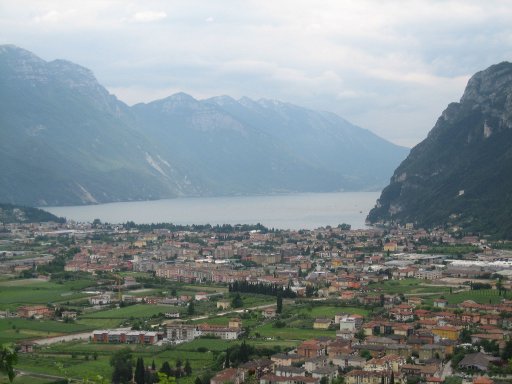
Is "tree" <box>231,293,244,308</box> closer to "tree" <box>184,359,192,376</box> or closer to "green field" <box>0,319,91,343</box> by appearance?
"green field" <box>0,319,91,343</box>

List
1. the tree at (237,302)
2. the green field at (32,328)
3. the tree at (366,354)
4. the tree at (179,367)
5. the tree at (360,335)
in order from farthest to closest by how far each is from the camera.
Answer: the tree at (237,302) < the green field at (32,328) < the tree at (360,335) < the tree at (366,354) < the tree at (179,367)

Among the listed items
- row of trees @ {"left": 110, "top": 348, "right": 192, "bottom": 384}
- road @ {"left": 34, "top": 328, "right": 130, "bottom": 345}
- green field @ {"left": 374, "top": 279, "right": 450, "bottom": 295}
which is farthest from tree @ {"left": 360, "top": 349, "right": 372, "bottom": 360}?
green field @ {"left": 374, "top": 279, "right": 450, "bottom": 295}

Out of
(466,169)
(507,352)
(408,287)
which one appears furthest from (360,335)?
(466,169)

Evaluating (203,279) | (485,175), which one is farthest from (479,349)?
(485,175)

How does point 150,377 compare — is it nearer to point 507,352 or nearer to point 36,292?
point 507,352

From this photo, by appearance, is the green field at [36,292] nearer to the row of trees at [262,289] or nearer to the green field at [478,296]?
the row of trees at [262,289]

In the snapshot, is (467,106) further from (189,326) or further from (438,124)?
(189,326)

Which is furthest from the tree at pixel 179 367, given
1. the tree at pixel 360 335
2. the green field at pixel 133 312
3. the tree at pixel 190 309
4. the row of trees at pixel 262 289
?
the row of trees at pixel 262 289
